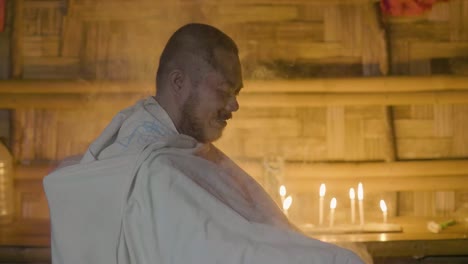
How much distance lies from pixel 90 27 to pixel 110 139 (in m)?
2.33

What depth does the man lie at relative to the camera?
128cm

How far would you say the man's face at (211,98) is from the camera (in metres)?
1.70

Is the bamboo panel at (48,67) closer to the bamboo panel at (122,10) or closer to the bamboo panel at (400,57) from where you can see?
the bamboo panel at (122,10)

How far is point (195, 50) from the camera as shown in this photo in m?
1.70

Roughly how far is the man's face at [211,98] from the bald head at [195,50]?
17 millimetres

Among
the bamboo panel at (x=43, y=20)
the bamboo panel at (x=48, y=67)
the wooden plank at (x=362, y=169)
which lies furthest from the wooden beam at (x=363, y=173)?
the bamboo panel at (x=43, y=20)

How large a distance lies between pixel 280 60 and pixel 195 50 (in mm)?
2039

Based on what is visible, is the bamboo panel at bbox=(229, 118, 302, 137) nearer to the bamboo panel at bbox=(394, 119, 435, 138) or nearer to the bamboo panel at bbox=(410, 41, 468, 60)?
the bamboo panel at bbox=(394, 119, 435, 138)

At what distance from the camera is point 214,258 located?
1.26 meters

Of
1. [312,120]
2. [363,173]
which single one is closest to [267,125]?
[312,120]

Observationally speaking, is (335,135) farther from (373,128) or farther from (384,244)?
(384,244)

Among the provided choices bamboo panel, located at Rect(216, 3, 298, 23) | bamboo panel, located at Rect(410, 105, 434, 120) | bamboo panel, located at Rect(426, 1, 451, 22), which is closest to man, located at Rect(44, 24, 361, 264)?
bamboo panel, located at Rect(216, 3, 298, 23)

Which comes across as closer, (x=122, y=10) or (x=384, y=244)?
(x=384, y=244)

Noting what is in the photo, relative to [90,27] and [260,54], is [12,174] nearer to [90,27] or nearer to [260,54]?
[90,27]
